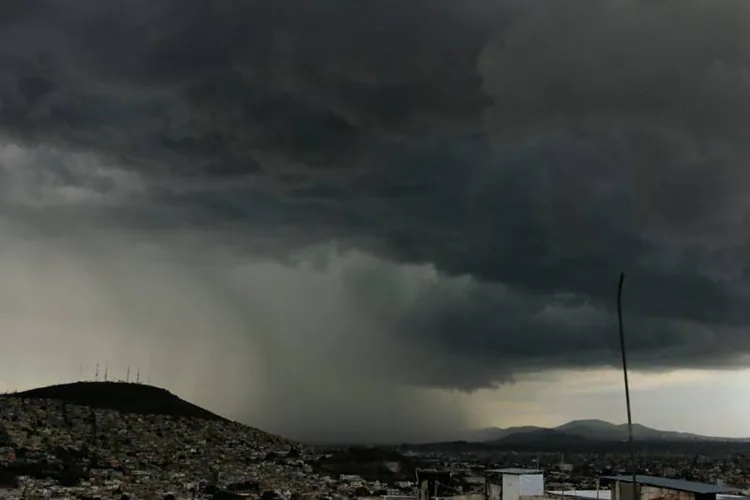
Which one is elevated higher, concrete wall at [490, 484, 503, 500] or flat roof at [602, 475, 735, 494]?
flat roof at [602, 475, 735, 494]

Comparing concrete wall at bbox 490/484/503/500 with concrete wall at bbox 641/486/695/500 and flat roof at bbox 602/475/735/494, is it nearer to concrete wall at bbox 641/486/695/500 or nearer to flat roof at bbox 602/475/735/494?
flat roof at bbox 602/475/735/494

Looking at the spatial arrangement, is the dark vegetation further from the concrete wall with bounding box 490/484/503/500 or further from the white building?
the white building

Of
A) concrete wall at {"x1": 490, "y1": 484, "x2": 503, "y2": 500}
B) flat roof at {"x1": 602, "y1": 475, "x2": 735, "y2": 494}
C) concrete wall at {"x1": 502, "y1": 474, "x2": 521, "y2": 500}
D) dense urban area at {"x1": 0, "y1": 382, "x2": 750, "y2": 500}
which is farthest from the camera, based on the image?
dense urban area at {"x1": 0, "y1": 382, "x2": 750, "y2": 500}

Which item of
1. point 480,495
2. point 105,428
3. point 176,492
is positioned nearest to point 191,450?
point 105,428

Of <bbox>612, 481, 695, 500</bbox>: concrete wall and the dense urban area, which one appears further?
the dense urban area

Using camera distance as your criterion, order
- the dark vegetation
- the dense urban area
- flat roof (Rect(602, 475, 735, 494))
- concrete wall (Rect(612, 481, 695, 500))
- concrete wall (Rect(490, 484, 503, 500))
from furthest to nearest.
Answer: the dark vegetation < the dense urban area < concrete wall (Rect(490, 484, 503, 500)) < concrete wall (Rect(612, 481, 695, 500)) < flat roof (Rect(602, 475, 735, 494))

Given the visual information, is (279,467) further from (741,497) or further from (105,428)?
(741,497)

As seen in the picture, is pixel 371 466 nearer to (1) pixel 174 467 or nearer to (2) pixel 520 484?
(1) pixel 174 467

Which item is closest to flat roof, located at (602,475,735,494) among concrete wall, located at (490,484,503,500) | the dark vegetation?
concrete wall, located at (490,484,503,500)

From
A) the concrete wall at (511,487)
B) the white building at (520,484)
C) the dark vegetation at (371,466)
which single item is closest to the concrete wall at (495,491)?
the white building at (520,484)

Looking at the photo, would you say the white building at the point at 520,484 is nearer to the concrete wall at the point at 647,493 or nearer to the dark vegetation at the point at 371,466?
the concrete wall at the point at 647,493
